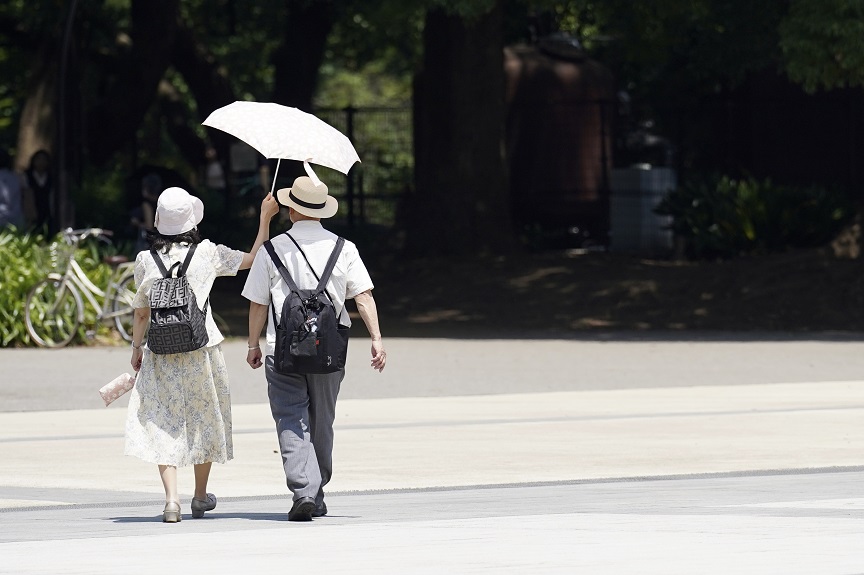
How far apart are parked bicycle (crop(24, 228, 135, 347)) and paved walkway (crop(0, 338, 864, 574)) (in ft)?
1.76

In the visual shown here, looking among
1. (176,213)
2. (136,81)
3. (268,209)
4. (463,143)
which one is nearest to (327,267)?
(268,209)

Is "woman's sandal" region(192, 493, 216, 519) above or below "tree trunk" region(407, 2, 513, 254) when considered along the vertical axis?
below

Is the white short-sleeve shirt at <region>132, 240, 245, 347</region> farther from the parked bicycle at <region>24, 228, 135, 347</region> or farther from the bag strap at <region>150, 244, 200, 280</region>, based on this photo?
the parked bicycle at <region>24, 228, 135, 347</region>

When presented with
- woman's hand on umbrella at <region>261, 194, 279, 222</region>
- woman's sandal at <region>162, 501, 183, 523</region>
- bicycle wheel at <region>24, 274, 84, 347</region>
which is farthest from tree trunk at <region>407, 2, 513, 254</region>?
woman's sandal at <region>162, 501, 183, 523</region>

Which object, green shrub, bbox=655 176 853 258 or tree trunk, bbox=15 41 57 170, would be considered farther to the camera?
tree trunk, bbox=15 41 57 170

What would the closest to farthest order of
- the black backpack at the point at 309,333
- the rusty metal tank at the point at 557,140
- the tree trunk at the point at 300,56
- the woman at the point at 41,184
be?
the black backpack at the point at 309,333
the woman at the point at 41,184
the rusty metal tank at the point at 557,140
the tree trunk at the point at 300,56

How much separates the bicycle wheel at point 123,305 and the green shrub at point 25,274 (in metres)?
0.24

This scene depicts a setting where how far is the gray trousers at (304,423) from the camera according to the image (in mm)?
8648

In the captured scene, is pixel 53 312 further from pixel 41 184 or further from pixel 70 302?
pixel 41 184

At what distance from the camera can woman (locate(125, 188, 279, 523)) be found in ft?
28.8

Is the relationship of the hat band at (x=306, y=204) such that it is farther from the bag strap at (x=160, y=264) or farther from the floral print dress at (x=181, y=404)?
the bag strap at (x=160, y=264)

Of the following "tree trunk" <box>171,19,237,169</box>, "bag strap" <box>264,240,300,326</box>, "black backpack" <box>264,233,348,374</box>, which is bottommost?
"black backpack" <box>264,233,348,374</box>

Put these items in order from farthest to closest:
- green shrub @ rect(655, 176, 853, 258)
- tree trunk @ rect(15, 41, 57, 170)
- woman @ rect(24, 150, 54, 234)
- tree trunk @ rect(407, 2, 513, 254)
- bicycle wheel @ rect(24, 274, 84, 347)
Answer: tree trunk @ rect(15, 41, 57, 170) → tree trunk @ rect(407, 2, 513, 254) → green shrub @ rect(655, 176, 853, 258) → woman @ rect(24, 150, 54, 234) → bicycle wheel @ rect(24, 274, 84, 347)

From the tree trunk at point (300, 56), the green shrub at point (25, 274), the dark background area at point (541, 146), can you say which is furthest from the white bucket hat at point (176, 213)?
the tree trunk at point (300, 56)
